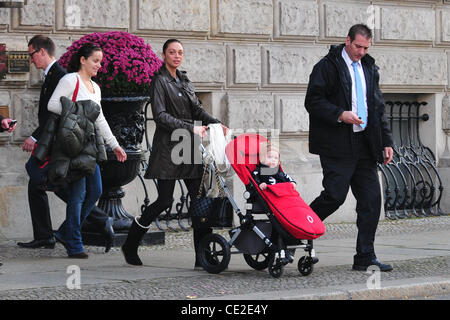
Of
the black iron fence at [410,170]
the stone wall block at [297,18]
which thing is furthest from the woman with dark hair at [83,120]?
the black iron fence at [410,170]

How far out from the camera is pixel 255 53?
11875mm

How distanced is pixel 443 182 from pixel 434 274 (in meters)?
6.04

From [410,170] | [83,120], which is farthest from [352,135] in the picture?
[410,170]

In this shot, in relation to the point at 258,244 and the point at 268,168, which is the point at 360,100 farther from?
the point at 258,244

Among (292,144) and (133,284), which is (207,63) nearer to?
(292,144)

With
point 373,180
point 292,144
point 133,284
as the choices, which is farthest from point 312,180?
point 133,284

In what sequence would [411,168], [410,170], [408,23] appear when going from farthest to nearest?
[411,168]
[410,170]
[408,23]

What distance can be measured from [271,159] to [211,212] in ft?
2.07

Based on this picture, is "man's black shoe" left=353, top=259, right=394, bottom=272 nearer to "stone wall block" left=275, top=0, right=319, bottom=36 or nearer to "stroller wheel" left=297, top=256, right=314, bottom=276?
"stroller wheel" left=297, top=256, right=314, bottom=276

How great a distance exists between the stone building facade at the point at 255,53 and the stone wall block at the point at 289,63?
12 millimetres

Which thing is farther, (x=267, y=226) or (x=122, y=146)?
(x=122, y=146)

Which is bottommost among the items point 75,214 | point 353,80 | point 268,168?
point 75,214

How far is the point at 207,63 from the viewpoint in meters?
11.5

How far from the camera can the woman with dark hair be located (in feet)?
27.8
